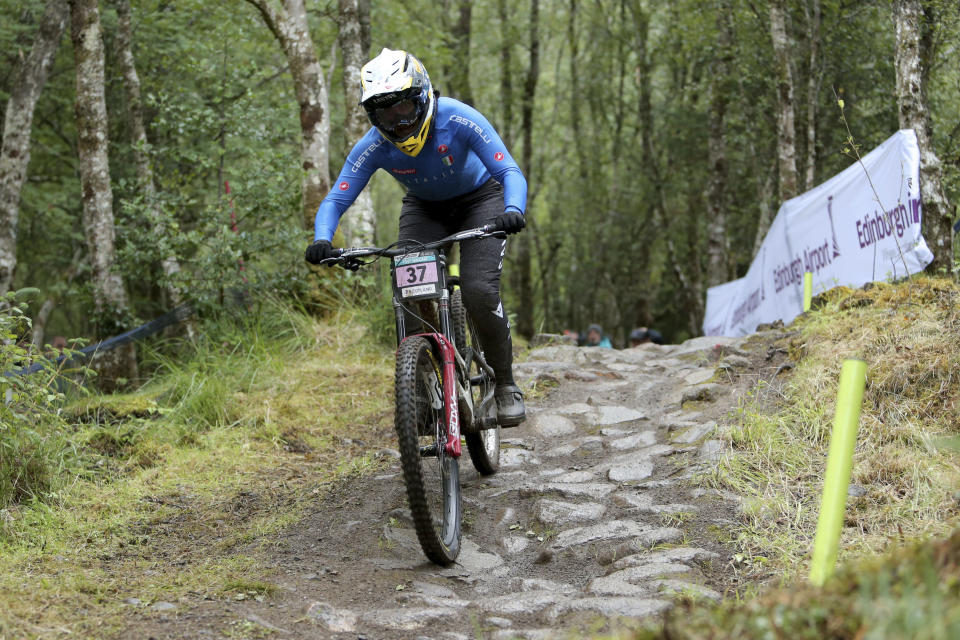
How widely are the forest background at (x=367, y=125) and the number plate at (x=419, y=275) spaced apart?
2797mm

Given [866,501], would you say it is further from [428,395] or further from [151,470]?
[151,470]

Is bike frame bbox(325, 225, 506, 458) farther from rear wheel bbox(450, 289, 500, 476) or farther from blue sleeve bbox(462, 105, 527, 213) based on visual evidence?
blue sleeve bbox(462, 105, 527, 213)

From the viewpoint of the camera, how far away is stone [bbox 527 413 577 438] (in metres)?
6.86

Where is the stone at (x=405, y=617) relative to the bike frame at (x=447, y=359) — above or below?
below

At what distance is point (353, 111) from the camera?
35.0ft

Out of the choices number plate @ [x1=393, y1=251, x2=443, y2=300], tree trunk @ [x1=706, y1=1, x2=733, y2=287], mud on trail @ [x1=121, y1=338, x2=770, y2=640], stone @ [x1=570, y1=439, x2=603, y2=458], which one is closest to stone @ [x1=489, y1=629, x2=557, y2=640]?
mud on trail @ [x1=121, y1=338, x2=770, y2=640]

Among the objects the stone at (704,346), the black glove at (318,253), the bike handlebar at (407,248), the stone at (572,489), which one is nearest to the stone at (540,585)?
the stone at (572,489)

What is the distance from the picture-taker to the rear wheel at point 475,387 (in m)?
5.16

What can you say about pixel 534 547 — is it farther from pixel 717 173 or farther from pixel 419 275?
pixel 717 173

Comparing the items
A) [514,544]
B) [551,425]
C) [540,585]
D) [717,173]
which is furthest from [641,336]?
[540,585]

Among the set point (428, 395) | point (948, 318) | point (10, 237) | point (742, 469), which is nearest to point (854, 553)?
point (742, 469)

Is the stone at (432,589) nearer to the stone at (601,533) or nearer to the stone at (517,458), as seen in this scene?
the stone at (601,533)

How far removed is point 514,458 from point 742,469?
1858 mm

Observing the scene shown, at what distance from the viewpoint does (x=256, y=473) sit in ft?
20.0
